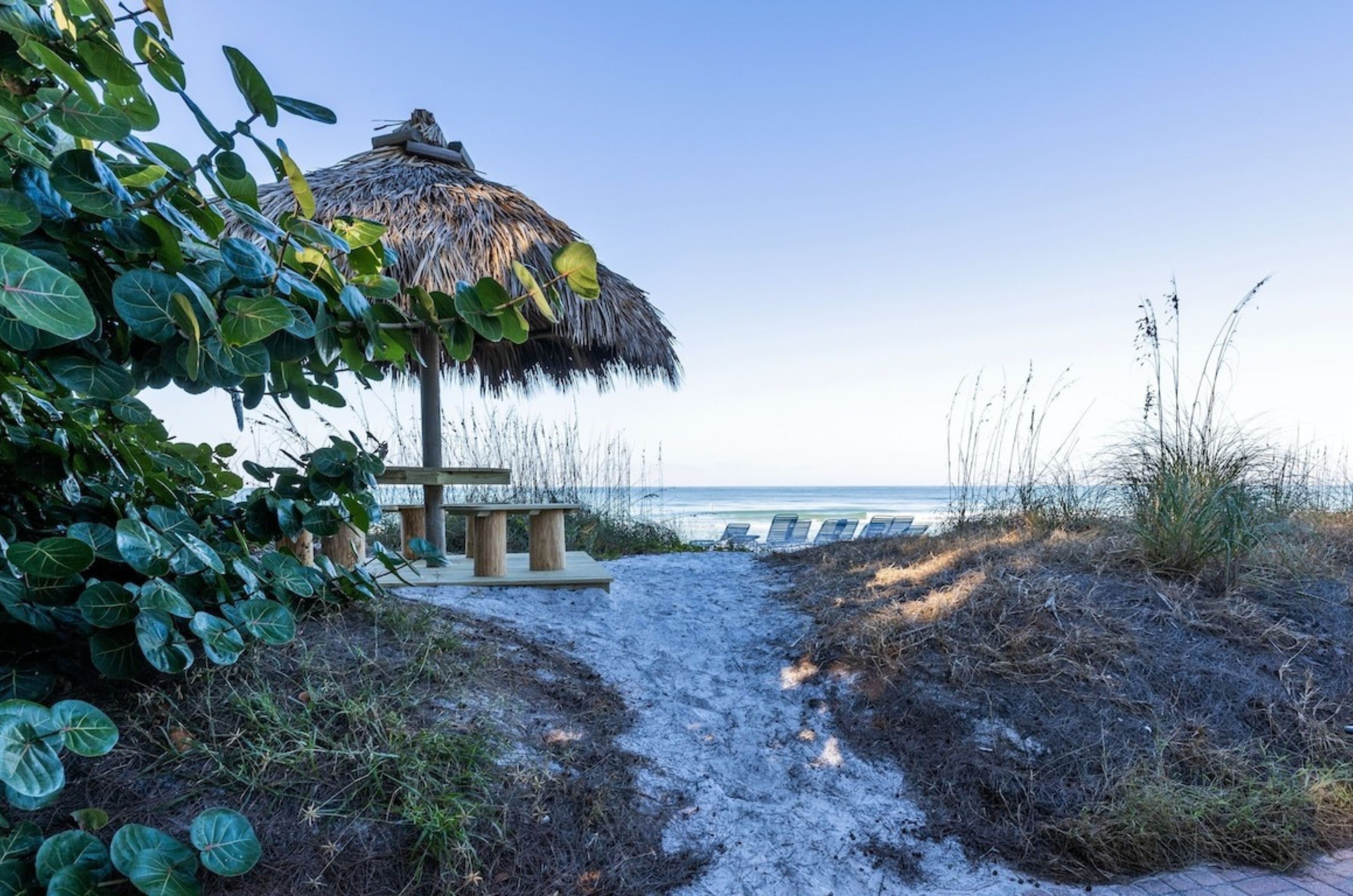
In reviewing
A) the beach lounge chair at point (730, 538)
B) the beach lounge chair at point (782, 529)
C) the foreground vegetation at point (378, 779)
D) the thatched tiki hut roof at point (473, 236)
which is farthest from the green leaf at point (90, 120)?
the beach lounge chair at point (782, 529)

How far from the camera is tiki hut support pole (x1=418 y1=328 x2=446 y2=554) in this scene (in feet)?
14.0

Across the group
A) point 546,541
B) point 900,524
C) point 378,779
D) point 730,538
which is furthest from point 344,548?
point 900,524

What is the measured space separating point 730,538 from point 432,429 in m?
5.46

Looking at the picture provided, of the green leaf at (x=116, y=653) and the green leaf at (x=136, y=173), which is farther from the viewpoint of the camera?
the green leaf at (x=116, y=653)

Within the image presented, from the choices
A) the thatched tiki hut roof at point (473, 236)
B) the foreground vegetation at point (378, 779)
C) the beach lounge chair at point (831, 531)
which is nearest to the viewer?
the foreground vegetation at point (378, 779)

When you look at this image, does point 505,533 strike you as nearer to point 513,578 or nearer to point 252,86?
point 513,578

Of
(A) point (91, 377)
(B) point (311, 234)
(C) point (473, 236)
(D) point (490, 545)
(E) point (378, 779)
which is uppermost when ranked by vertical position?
(C) point (473, 236)

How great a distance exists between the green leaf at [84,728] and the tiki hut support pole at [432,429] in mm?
3290

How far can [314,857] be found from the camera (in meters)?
1.45

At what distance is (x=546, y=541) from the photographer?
12.8 feet

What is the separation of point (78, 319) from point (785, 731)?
2393mm

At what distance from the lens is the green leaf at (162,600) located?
1.25m

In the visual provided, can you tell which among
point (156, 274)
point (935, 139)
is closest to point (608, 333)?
point (156, 274)

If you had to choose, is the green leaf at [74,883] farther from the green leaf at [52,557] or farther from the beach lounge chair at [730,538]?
the beach lounge chair at [730,538]
